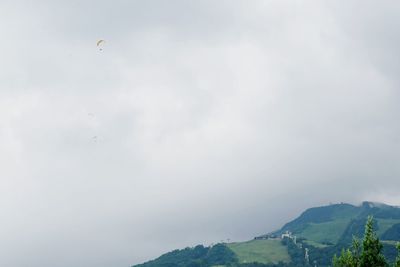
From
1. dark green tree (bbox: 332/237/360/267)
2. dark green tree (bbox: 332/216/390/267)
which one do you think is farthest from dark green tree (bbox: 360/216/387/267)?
dark green tree (bbox: 332/237/360/267)

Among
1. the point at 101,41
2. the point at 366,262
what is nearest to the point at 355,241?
the point at 366,262

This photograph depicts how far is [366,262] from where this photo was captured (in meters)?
77.5

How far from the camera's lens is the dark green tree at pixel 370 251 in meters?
77.1

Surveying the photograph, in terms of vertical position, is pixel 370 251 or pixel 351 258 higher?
pixel 370 251

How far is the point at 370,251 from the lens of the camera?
77438mm

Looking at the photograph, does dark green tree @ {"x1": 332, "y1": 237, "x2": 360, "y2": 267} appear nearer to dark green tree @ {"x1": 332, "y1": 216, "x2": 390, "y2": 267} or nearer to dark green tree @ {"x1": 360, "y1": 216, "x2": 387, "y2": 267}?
dark green tree @ {"x1": 332, "y1": 216, "x2": 390, "y2": 267}

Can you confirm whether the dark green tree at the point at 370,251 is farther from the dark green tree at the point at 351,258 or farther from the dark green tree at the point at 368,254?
the dark green tree at the point at 351,258

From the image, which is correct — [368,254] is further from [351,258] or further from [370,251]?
[351,258]

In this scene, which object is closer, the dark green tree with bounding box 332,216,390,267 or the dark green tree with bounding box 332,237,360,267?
the dark green tree with bounding box 332,216,390,267

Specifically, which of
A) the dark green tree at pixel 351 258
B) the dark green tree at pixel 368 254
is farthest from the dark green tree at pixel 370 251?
the dark green tree at pixel 351 258

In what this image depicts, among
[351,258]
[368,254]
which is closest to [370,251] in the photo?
[368,254]

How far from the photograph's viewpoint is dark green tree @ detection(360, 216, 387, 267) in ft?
253

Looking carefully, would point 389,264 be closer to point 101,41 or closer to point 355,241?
point 355,241

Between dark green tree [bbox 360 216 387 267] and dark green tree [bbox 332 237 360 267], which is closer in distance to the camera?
dark green tree [bbox 360 216 387 267]
